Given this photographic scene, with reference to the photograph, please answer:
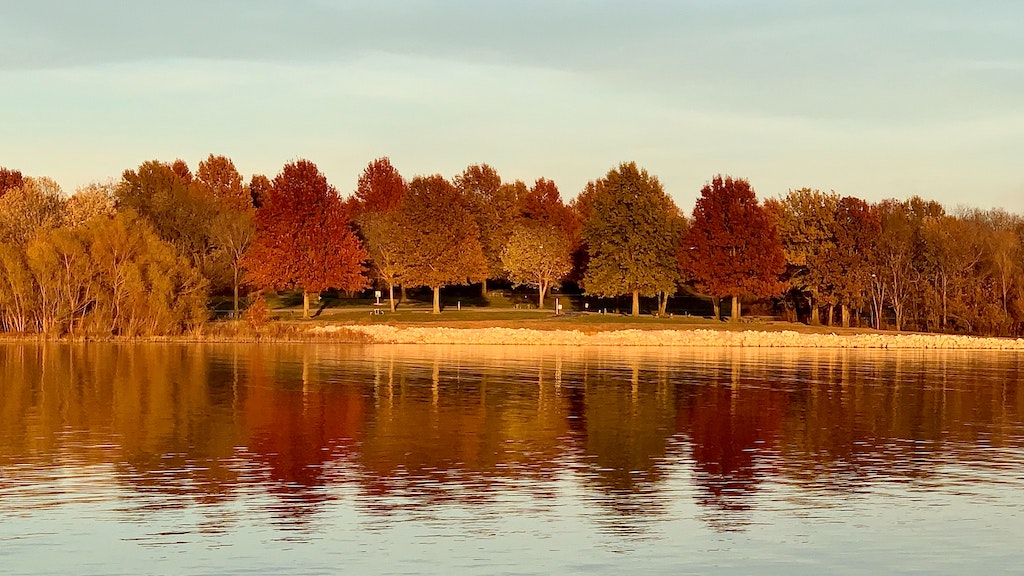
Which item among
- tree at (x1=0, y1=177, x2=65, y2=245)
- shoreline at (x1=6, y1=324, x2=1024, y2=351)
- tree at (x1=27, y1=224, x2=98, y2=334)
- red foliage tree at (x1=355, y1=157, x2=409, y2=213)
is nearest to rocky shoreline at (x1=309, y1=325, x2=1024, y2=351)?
shoreline at (x1=6, y1=324, x2=1024, y2=351)

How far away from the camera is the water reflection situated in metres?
25.0

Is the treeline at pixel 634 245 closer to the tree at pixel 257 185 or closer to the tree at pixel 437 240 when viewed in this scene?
the tree at pixel 437 240

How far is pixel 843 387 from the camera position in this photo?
53438 millimetres

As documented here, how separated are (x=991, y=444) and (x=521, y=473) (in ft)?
50.7

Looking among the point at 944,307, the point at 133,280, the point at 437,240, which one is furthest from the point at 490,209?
the point at 133,280

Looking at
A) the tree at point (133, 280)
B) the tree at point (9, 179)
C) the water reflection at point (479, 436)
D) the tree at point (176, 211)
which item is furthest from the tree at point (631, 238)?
the tree at point (9, 179)

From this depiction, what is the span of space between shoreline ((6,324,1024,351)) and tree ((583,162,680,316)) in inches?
665

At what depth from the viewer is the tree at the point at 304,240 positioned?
103000mm

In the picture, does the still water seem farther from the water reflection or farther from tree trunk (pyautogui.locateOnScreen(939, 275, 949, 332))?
tree trunk (pyautogui.locateOnScreen(939, 275, 949, 332))

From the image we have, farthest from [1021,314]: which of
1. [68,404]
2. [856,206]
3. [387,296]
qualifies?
[68,404]

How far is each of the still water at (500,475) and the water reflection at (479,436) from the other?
0.14m

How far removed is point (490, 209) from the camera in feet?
439

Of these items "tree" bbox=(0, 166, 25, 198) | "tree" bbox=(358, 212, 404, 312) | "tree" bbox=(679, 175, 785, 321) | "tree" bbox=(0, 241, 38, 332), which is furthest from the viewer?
"tree" bbox=(0, 166, 25, 198)

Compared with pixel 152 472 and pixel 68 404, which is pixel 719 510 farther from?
pixel 68 404
